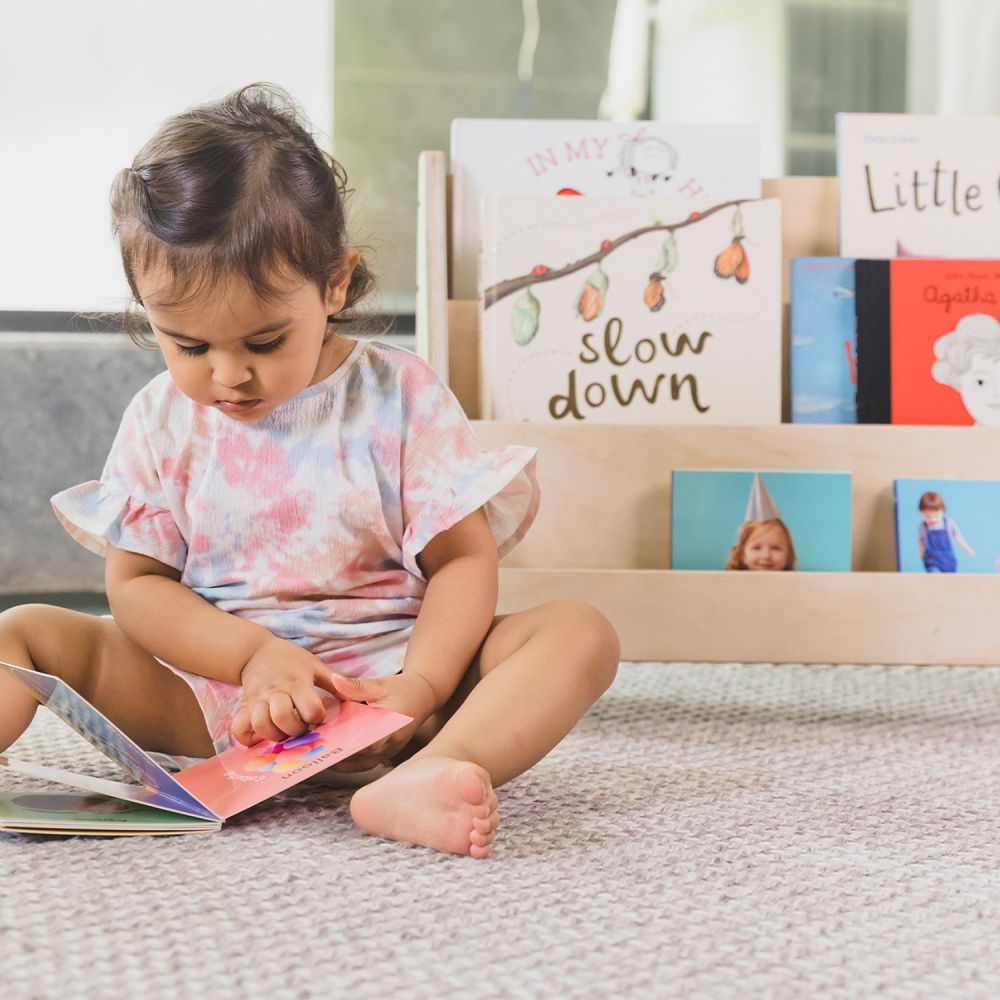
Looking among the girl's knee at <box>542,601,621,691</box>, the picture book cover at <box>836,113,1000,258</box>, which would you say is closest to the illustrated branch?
the picture book cover at <box>836,113,1000,258</box>

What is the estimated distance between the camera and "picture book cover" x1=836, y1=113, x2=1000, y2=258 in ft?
3.67

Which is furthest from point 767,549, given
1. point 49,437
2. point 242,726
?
point 49,437

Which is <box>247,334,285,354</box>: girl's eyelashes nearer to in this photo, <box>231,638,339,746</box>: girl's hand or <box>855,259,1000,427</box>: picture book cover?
<box>231,638,339,746</box>: girl's hand

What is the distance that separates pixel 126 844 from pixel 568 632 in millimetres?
292

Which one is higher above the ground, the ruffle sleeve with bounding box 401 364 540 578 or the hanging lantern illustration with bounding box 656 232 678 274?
the hanging lantern illustration with bounding box 656 232 678 274

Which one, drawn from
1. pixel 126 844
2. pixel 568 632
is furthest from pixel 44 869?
pixel 568 632

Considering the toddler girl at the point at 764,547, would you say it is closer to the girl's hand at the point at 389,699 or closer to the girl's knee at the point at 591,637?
the girl's knee at the point at 591,637

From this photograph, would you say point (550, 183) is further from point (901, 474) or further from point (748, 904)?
point (748, 904)

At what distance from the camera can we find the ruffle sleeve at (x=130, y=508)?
862 millimetres

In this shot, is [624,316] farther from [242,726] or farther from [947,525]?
[242,726]

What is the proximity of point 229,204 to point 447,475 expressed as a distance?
0.24 m

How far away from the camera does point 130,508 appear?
869 millimetres

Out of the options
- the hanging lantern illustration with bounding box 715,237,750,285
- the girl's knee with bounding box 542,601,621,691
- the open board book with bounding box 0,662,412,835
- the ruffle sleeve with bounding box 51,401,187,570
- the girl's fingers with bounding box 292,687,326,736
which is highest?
the hanging lantern illustration with bounding box 715,237,750,285

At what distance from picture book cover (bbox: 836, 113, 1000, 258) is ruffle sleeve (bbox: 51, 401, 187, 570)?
644 mm
